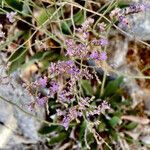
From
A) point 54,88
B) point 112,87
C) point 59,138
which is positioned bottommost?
point 59,138

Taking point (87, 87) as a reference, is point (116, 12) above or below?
above

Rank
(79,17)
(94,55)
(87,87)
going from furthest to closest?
(87,87)
(79,17)
(94,55)

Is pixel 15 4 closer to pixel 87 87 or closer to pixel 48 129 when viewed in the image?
pixel 87 87

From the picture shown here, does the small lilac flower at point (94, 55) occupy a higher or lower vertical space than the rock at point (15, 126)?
higher

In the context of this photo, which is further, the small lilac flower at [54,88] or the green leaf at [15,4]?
the green leaf at [15,4]

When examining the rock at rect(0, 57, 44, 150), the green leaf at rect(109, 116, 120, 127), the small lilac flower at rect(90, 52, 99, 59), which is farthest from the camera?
the rock at rect(0, 57, 44, 150)

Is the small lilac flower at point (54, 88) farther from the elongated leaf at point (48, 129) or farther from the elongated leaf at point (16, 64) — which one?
the elongated leaf at point (48, 129)

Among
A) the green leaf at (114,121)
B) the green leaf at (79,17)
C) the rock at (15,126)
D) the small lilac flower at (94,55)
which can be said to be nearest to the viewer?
the small lilac flower at (94,55)

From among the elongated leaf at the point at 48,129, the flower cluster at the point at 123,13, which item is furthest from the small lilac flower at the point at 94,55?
the elongated leaf at the point at 48,129

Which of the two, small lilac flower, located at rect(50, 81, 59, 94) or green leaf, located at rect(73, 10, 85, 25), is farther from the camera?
green leaf, located at rect(73, 10, 85, 25)

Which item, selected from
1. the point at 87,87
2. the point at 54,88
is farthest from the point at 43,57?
the point at 54,88

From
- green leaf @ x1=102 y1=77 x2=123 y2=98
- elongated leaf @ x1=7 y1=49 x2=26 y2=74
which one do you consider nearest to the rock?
elongated leaf @ x1=7 y1=49 x2=26 y2=74

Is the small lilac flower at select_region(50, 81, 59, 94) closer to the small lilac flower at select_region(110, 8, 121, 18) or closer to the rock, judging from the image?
the small lilac flower at select_region(110, 8, 121, 18)
